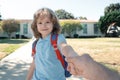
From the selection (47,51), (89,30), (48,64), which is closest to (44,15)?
(47,51)

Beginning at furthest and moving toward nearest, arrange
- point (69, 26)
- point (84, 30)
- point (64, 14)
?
1. point (64, 14)
2. point (84, 30)
3. point (69, 26)

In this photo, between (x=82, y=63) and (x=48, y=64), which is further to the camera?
(x=48, y=64)

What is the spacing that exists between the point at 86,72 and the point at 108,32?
51.8 m

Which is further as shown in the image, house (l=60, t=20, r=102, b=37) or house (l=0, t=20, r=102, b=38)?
house (l=60, t=20, r=102, b=37)

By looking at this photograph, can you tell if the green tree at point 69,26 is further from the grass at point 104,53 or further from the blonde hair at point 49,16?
the blonde hair at point 49,16

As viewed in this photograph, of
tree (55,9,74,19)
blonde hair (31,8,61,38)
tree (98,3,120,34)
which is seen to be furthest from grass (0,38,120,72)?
tree (55,9,74,19)

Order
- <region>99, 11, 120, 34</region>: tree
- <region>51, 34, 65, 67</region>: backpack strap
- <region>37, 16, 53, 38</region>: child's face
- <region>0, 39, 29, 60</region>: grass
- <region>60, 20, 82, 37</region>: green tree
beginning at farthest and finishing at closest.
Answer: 1. <region>60, 20, 82, 37</region>: green tree
2. <region>99, 11, 120, 34</region>: tree
3. <region>0, 39, 29, 60</region>: grass
4. <region>37, 16, 53, 38</region>: child's face
5. <region>51, 34, 65, 67</region>: backpack strap

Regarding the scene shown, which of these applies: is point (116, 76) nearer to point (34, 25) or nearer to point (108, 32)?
point (34, 25)

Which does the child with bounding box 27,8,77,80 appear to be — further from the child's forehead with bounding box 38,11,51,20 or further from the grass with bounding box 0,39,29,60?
the grass with bounding box 0,39,29,60

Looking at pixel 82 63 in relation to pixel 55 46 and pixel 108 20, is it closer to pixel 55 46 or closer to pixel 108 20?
pixel 55 46

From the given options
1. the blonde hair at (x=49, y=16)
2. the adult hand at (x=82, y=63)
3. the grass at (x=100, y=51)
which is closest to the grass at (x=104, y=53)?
the grass at (x=100, y=51)

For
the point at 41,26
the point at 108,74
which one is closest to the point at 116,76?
the point at 108,74

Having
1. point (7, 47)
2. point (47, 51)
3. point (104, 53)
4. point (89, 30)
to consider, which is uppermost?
point (47, 51)

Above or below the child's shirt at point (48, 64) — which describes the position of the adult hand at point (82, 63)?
above
